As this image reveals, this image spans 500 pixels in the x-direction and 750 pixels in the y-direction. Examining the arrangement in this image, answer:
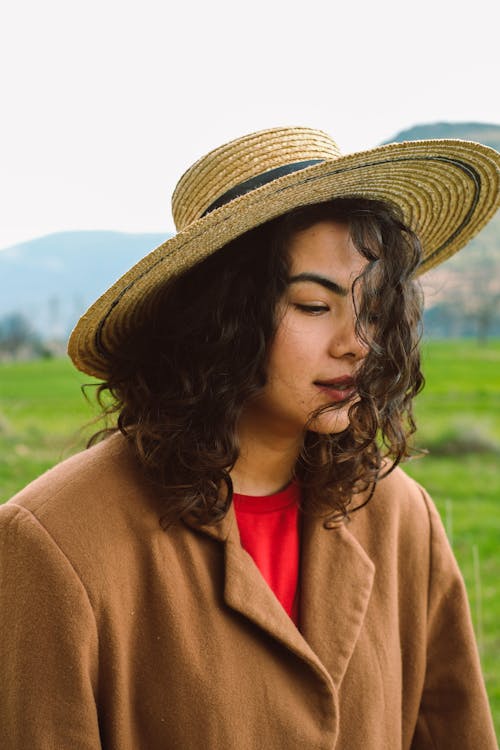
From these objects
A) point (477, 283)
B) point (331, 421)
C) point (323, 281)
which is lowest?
point (477, 283)

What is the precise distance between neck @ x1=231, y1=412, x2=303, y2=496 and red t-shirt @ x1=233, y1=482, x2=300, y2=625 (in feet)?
0.07

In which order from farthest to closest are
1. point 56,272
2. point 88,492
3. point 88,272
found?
1. point 56,272
2. point 88,272
3. point 88,492

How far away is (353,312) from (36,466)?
5.22 meters

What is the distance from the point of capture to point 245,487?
201cm

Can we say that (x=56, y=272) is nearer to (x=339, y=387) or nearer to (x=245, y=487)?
(x=245, y=487)

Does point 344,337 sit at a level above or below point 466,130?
below

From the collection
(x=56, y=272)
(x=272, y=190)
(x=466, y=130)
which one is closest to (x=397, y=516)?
(x=272, y=190)

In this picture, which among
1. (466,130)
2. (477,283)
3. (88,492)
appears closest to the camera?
(88,492)

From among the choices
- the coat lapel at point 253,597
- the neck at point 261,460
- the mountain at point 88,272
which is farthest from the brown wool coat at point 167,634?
the mountain at point 88,272

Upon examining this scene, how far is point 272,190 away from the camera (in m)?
1.68

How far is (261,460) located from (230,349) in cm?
31

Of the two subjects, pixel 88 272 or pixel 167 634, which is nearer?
pixel 167 634

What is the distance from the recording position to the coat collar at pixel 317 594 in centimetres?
182

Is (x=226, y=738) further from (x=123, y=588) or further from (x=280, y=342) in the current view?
(x=280, y=342)
